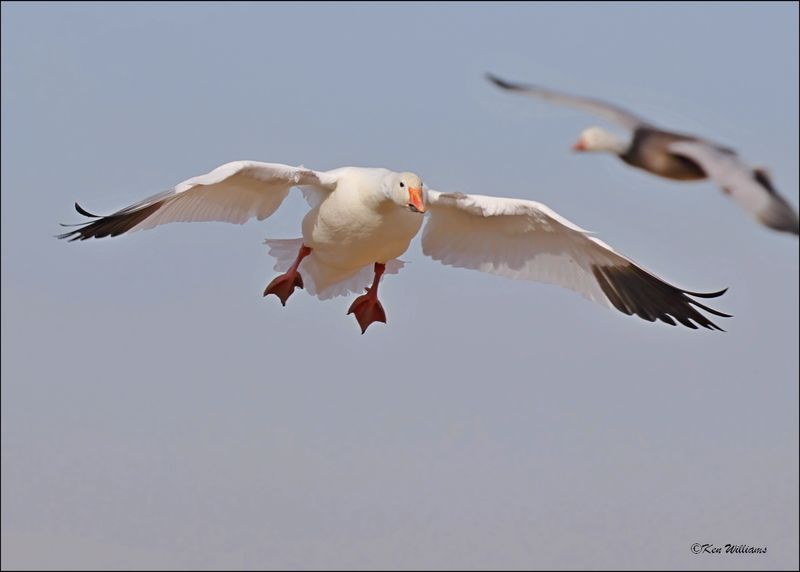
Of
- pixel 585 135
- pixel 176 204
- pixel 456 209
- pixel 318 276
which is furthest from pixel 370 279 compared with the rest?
pixel 585 135

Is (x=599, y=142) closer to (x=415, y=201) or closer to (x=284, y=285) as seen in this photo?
(x=415, y=201)

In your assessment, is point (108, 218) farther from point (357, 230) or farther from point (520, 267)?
point (520, 267)

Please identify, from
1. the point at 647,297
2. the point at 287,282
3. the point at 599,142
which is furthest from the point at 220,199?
the point at 599,142

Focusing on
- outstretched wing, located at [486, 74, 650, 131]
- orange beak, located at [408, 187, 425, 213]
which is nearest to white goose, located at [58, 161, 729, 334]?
orange beak, located at [408, 187, 425, 213]

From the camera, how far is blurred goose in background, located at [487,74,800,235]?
12.1ft

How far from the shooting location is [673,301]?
11.6 meters

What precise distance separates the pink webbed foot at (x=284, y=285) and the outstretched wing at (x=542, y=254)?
144 cm

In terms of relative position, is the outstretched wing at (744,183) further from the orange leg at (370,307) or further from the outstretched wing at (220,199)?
the orange leg at (370,307)

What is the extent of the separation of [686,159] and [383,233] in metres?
6.76

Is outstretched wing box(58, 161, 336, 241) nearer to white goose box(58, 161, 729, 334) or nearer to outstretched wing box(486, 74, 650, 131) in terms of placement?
white goose box(58, 161, 729, 334)

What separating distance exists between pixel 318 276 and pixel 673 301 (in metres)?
3.68

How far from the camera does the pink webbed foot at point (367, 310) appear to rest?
12.3 m

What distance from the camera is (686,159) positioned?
13.0ft

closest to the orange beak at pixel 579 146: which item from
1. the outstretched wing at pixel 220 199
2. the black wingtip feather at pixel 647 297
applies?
the outstretched wing at pixel 220 199
